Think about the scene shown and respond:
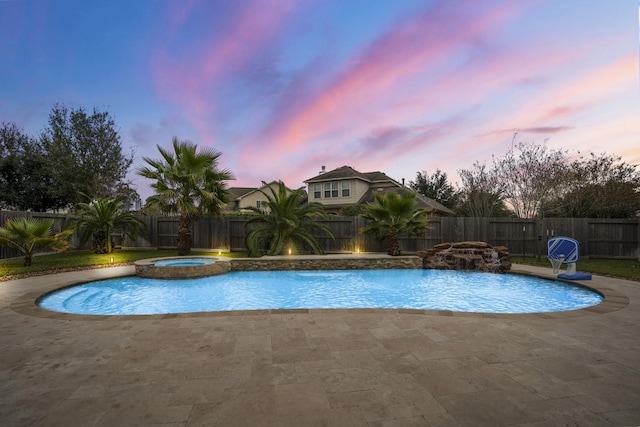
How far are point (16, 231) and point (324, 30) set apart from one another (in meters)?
11.9

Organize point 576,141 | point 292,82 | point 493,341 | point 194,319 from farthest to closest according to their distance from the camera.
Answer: point 576,141 < point 292,82 < point 194,319 < point 493,341

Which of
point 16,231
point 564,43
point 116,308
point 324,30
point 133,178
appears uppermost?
point 324,30

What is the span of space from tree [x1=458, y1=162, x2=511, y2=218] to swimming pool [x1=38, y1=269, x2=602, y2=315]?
506 inches

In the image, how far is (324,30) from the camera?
10.6 meters

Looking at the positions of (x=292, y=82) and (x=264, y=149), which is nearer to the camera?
(x=292, y=82)

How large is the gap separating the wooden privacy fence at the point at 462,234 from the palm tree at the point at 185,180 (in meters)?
2.55

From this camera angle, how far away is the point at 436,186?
35219 mm

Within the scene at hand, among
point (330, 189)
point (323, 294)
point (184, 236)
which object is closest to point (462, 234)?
point (323, 294)

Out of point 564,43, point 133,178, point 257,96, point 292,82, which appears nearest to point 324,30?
point 292,82


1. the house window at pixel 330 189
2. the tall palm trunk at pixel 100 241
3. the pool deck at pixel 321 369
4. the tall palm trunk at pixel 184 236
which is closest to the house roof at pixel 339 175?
the house window at pixel 330 189

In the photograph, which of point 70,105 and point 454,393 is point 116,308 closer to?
point 454,393

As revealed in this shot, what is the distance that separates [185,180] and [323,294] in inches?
331

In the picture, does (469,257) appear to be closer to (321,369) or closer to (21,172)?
(321,369)

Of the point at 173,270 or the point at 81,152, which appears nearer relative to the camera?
the point at 173,270
